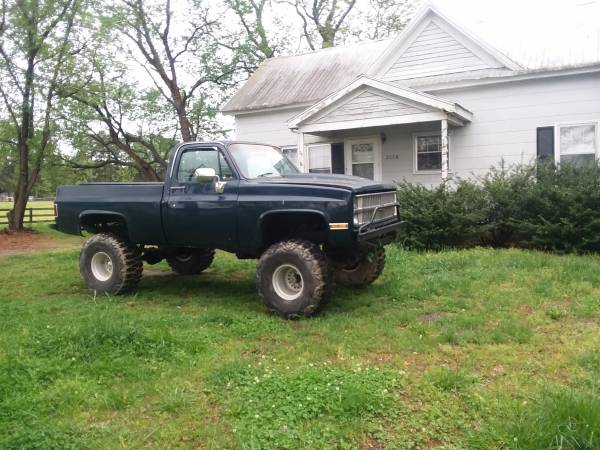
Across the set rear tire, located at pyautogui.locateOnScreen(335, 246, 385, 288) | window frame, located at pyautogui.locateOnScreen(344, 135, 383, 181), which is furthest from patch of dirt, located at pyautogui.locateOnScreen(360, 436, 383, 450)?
window frame, located at pyautogui.locateOnScreen(344, 135, 383, 181)

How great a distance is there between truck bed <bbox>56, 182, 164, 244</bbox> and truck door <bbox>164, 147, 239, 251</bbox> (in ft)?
0.77

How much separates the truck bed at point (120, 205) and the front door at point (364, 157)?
26.3 ft

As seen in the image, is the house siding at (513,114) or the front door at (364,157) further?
the front door at (364,157)

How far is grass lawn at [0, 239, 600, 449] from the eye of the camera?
342 cm

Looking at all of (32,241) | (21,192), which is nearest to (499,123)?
(32,241)

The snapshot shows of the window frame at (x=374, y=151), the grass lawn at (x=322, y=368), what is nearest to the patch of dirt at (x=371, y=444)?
the grass lawn at (x=322, y=368)

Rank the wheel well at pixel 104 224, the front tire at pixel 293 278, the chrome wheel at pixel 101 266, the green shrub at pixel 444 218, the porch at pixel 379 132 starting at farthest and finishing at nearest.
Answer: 1. the porch at pixel 379 132
2. the green shrub at pixel 444 218
3. the chrome wheel at pixel 101 266
4. the wheel well at pixel 104 224
5. the front tire at pixel 293 278

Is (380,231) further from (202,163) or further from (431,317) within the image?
(202,163)

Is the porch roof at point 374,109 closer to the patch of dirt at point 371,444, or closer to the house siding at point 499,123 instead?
the house siding at point 499,123

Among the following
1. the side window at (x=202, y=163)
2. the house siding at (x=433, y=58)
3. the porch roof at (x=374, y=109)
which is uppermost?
the house siding at (x=433, y=58)

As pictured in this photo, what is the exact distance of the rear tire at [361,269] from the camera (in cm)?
705

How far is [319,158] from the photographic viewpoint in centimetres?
1531

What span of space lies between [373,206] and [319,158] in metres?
9.17

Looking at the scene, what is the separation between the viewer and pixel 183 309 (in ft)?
22.2
